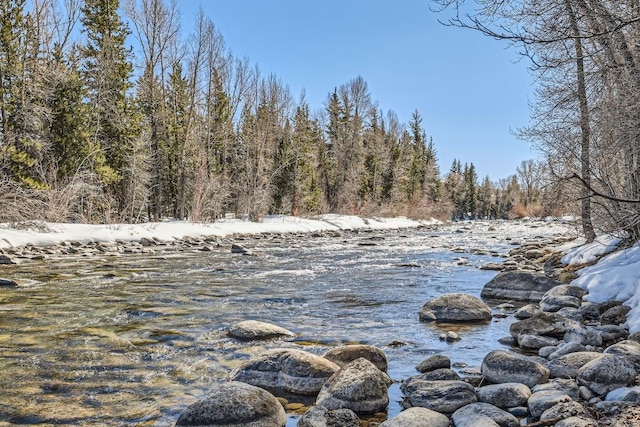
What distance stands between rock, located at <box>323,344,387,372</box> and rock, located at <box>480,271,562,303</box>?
422 cm

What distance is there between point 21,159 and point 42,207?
1.86 meters

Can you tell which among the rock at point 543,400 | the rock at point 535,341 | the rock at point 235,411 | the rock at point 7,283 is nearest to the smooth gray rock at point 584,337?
the rock at point 535,341

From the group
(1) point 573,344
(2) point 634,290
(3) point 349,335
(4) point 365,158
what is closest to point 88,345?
(3) point 349,335

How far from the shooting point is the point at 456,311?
6.14 meters

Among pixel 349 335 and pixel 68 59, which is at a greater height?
pixel 68 59

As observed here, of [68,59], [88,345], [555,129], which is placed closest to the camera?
[88,345]

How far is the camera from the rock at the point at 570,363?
3770mm

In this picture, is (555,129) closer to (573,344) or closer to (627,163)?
(627,163)

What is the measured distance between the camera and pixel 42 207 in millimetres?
16203

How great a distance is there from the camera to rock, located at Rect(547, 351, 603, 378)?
148 inches

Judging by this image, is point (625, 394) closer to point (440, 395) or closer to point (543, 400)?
point (543, 400)

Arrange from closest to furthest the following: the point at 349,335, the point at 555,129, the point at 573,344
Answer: the point at 573,344
the point at 349,335
the point at 555,129

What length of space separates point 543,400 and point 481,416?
1.75ft

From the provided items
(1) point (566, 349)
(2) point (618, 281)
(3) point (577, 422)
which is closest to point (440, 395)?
(3) point (577, 422)
